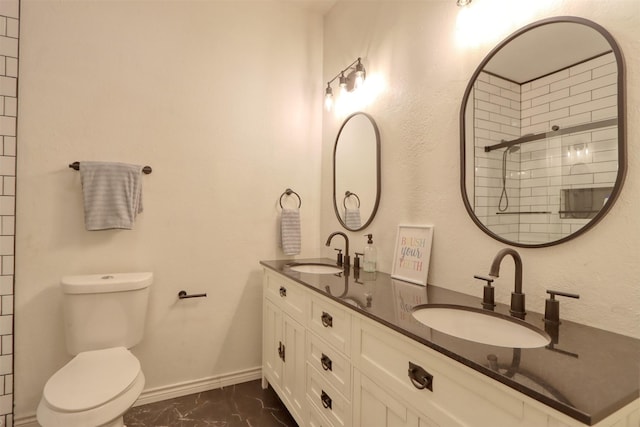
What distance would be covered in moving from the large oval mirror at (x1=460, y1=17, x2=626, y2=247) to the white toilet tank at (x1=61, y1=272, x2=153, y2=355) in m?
A: 1.75

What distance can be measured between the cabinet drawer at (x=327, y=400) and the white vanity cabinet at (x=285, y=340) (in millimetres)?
82

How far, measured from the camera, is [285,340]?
172 centimetres

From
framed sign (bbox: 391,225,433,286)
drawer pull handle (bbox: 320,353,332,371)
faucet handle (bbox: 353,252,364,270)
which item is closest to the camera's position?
drawer pull handle (bbox: 320,353,332,371)

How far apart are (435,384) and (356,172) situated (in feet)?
4.57

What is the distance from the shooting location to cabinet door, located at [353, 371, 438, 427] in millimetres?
889

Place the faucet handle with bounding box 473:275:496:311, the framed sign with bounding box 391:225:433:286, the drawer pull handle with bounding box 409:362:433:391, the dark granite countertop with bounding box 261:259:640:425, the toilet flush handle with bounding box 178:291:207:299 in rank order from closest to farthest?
the dark granite countertop with bounding box 261:259:640:425, the drawer pull handle with bounding box 409:362:433:391, the faucet handle with bounding box 473:275:496:311, the framed sign with bounding box 391:225:433:286, the toilet flush handle with bounding box 178:291:207:299

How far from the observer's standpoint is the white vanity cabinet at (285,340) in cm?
153

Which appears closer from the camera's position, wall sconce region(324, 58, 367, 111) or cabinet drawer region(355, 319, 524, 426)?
cabinet drawer region(355, 319, 524, 426)

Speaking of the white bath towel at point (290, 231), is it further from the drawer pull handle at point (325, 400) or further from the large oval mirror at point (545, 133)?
the large oval mirror at point (545, 133)

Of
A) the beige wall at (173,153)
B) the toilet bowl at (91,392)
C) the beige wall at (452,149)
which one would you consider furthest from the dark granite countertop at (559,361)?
the beige wall at (173,153)

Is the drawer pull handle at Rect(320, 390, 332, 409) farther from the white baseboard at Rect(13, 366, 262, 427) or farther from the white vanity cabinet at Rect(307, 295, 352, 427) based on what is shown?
the white baseboard at Rect(13, 366, 262, 427)

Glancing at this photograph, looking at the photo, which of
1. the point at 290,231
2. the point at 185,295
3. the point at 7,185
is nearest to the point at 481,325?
the point at 290,231

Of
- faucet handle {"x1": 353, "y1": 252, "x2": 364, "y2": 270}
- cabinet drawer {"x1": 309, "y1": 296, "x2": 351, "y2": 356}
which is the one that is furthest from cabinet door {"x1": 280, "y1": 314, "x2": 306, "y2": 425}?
faucet handle {"x1": 353, "y1": 252, "x2": 364, "y2": 270}

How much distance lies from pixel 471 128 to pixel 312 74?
58.9 inches
